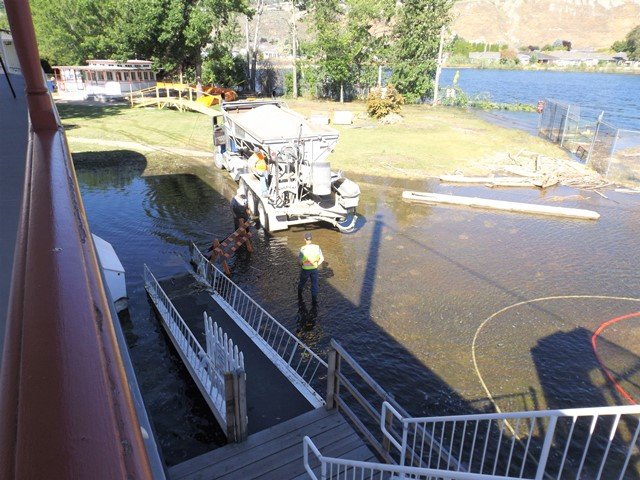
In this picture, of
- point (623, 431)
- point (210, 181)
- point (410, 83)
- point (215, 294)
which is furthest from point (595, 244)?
point (410, 83)

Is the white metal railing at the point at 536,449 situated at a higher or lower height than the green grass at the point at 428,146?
lower

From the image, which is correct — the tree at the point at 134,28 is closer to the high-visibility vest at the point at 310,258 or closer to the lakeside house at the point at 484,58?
the high-visibility vest at the point at 310,258

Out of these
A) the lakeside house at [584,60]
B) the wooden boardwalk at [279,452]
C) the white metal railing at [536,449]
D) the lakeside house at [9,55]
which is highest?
the lakeside house at [584,60]

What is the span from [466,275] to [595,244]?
495 centimetres

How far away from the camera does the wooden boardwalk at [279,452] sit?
536 cm

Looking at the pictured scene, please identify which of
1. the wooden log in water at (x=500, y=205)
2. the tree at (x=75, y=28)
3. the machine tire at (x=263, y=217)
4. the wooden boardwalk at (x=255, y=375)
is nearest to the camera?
the wooden boardwalk at (x=255, y=375)

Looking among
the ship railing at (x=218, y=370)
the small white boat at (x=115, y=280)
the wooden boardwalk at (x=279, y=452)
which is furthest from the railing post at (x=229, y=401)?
the small white boat at (x=115, y=280)

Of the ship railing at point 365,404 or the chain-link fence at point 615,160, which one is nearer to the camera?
the ship railing at point 365,404

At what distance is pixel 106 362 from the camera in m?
1.01

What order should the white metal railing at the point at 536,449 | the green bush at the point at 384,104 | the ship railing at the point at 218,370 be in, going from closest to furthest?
the ship railing at the point at 218,370 < the white metal railing at the point at 536,449 < the green bush at the point at 384,104

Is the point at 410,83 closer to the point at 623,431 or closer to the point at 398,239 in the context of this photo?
the point at 398,239

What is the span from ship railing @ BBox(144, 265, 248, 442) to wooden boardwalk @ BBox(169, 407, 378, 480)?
0.26 metres

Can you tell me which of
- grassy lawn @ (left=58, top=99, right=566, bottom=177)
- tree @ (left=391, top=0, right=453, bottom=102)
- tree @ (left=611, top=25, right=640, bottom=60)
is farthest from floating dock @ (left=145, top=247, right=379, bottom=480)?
tree @ (left=611, top=25, right=640, bottom=60)

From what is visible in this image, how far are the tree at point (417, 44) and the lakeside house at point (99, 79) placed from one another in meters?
23.4
